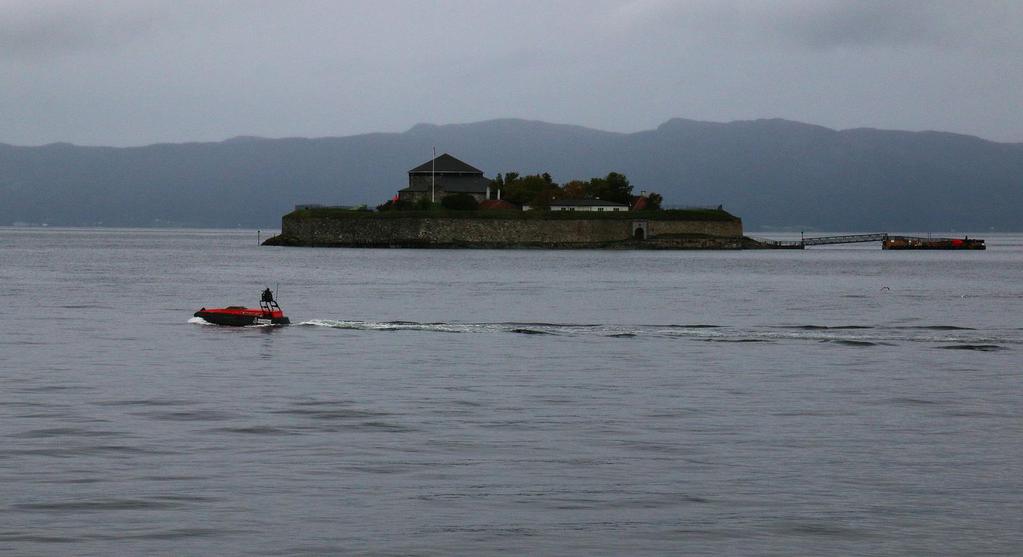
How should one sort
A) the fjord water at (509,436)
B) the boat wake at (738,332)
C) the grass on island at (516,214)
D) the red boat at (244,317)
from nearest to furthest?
the fjord water at (509,436), the boat wake at (738,332), the red boat at (244,317), the grass on island at (516,214)

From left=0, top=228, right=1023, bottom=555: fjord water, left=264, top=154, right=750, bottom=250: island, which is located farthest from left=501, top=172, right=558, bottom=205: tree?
left=0, top=228, right=1023, bottom=555: fjord water

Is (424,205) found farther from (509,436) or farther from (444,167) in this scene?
(509,436)

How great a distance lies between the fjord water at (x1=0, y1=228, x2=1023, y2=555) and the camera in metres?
15.1

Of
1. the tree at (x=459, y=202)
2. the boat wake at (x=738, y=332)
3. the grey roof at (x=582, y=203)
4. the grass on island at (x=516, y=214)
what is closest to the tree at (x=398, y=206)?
the grass on island at (x=516, y=214)

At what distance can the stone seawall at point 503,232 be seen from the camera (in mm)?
161913

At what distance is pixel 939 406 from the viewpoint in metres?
26.0

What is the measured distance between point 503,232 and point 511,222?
6.15 ft

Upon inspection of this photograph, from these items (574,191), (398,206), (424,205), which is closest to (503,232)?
(424,205)

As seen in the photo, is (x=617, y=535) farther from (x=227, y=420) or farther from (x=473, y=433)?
(x=227, y=420)

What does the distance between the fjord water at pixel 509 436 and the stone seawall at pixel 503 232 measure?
111068 millimetres

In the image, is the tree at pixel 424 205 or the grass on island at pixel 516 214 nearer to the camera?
the grass on island at pixel 516 214

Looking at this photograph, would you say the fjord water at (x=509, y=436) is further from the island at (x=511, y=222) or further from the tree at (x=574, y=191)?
the tree at (x=574, y=191)

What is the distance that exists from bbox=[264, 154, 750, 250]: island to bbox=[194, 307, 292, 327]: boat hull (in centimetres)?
11544

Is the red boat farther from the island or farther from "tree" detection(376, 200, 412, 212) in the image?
"tree" detection(376, 200, 412, 212)
